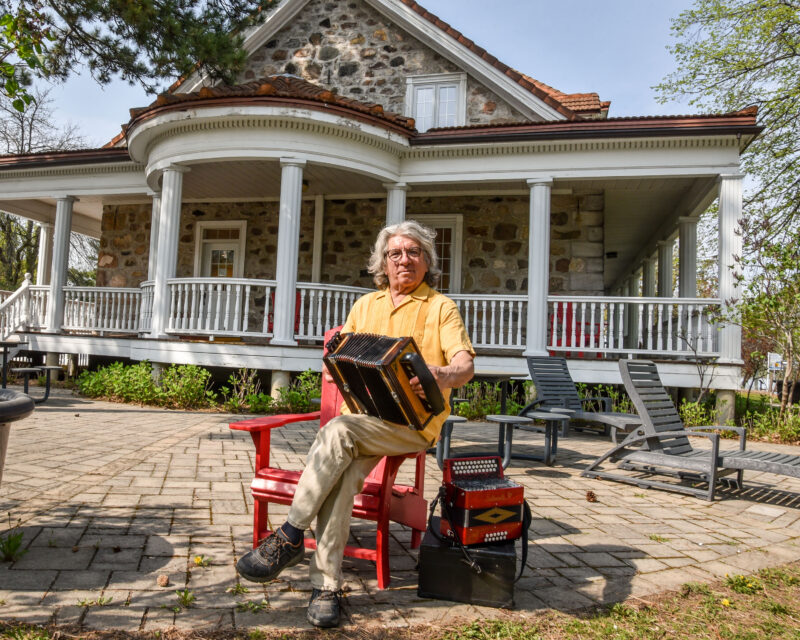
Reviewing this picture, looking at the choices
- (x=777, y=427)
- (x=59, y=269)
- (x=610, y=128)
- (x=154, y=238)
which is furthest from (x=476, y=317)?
(x=59, y=269)

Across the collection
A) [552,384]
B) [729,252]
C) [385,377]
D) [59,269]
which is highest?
[729,252]

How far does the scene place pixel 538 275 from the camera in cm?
831

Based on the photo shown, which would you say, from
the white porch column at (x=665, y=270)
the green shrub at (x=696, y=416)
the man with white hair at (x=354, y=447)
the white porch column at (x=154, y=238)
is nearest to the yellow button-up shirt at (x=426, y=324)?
the man with white hair at (x=354, y=447)

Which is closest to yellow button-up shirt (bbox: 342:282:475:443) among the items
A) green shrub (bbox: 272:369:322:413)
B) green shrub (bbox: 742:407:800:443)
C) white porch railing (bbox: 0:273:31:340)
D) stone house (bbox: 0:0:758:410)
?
green shrub (bbox: 272:369:322:413)

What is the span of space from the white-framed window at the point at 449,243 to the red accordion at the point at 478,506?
7931 millimetres

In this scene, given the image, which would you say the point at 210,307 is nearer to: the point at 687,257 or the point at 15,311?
the point at 15,311

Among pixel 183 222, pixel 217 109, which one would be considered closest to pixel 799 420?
pixel 217 109

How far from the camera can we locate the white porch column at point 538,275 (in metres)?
8.27

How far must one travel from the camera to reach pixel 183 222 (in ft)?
39.2

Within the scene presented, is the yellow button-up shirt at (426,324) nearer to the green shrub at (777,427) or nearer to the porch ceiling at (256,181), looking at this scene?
the porch ceiling at (256,181)

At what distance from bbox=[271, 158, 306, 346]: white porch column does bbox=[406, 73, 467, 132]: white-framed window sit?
385cm

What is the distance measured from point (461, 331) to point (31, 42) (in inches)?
82.0

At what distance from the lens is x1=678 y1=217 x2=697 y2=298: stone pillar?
949 centimetres

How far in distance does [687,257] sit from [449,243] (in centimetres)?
399
